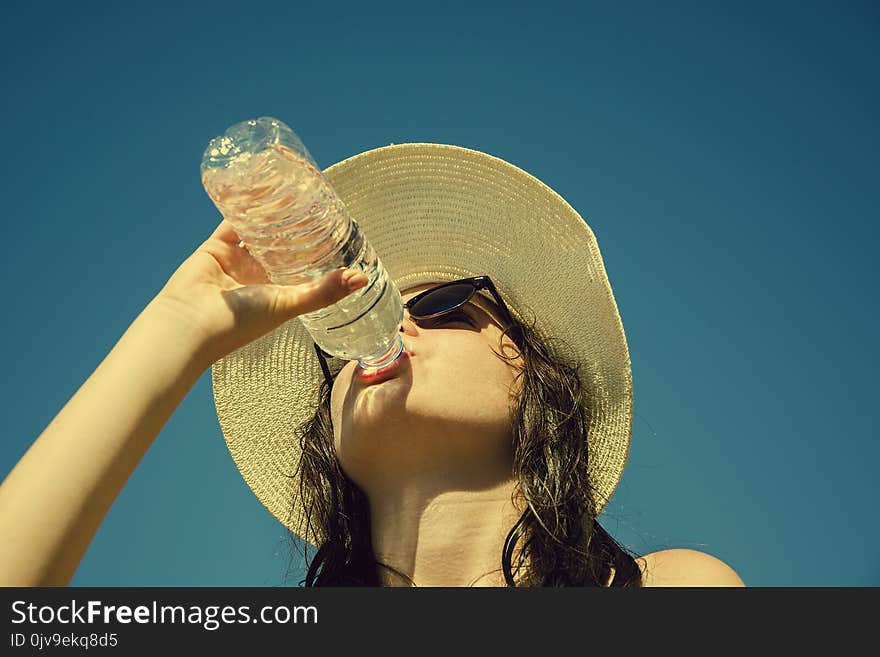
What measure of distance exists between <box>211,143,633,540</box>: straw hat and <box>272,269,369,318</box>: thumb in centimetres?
126

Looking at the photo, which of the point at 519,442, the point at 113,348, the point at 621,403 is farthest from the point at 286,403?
the point at 113,348

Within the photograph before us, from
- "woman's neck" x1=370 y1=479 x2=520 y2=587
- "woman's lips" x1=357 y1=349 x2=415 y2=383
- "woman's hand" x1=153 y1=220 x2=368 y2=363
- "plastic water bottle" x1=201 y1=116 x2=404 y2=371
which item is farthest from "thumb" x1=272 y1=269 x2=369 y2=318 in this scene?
"woman's neck" x1=370 y1=479 x2=520 y2=587

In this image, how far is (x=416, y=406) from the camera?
2865 millimetres

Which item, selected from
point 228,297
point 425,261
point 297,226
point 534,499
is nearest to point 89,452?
point 228,297

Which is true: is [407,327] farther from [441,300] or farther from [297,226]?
[297,226]

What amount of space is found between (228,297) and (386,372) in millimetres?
730

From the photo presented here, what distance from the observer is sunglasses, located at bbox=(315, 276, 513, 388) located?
3.23 m

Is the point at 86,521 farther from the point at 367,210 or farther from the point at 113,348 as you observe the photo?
the point at 367,210

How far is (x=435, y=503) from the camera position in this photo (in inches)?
117

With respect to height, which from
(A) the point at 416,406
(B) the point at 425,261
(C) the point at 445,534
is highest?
(B) the point at 425,261

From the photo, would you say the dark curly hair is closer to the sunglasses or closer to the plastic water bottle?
the sunglasses

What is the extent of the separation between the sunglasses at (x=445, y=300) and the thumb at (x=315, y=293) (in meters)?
0.75

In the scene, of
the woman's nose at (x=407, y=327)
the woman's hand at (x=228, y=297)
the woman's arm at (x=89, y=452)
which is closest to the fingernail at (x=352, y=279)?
the woman's hand at (x=228, y=297)

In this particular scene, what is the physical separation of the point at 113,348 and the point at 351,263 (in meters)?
0.96
